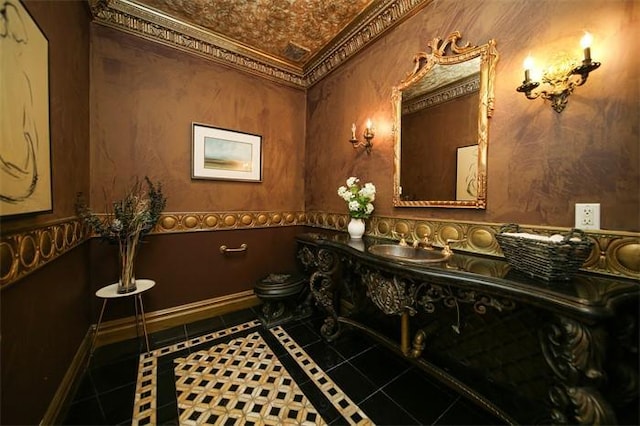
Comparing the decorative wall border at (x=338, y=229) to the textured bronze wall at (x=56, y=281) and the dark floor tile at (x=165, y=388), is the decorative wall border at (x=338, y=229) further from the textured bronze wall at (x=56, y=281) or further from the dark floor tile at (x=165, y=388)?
the dark floor tile at (x=165, y=388)

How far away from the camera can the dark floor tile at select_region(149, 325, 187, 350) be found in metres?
1.84

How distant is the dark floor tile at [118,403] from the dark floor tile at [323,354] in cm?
110

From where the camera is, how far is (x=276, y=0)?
5.84ft

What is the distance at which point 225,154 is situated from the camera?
233 cm

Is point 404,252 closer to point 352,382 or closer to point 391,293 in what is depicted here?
point 391,293

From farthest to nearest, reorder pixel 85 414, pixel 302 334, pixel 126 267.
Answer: pixel 302 334 → pixel 126 267 → pixel 85 414

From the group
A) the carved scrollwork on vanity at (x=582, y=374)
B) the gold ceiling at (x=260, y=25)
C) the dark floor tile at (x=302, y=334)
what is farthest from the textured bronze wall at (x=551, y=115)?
the dark floor tile at (x=302, y=334)

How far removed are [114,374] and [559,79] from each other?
3.09 metres

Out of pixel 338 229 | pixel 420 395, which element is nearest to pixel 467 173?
pixel 338 229

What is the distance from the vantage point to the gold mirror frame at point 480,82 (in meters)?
1.32

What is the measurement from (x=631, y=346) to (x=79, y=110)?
10.4ft

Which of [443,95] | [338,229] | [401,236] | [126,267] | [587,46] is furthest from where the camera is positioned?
[338,229]

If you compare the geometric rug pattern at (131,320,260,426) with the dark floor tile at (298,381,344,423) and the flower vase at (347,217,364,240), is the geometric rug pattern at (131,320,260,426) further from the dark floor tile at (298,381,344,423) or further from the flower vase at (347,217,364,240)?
the flower vase at (347,217,364,240)

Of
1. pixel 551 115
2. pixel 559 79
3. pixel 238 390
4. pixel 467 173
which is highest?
pixel 559 79
